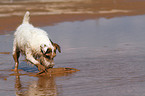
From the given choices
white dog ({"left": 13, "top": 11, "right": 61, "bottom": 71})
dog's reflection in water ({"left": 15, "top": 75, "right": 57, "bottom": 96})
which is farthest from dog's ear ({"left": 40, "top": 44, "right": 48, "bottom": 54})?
dog's reflection in water ({"left": 15, "top": 75, "right": 57, "bottom": 96})

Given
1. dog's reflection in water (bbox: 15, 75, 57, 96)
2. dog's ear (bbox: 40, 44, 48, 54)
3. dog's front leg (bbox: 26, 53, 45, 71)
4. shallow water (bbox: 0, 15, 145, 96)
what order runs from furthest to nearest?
dog's front leg (bbox: 26, 53, 45, 71) → dog's ear (bbox: 40, 44, 48, 54) → shallow water (bbox: 0, 15, 145, 96) → dog's reflection in water (bbox: 15, 75, 57, 96)

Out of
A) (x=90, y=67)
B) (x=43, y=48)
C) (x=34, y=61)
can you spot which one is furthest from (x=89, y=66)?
(x=43, y=48)

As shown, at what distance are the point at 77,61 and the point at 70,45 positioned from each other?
2796 millimetres

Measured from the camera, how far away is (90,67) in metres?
11.3

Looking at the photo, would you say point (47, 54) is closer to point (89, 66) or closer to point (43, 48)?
point (43, 48)

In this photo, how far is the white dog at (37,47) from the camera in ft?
32.0

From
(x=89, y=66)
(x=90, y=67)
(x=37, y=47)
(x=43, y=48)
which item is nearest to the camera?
(x=43, y=48)

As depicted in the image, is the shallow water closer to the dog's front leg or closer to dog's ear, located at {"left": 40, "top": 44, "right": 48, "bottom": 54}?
the dog's front leg

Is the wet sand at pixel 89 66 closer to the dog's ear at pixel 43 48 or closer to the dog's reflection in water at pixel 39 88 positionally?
the dog's reflection in water at pixel 39 88

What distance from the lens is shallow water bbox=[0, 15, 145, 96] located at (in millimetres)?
8867

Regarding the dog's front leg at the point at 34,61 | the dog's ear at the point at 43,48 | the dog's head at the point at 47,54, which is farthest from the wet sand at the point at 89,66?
the dog's ear at the point at 43,48

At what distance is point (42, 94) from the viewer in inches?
336

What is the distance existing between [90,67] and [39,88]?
2493 mm

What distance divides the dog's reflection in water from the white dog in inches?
14.3
